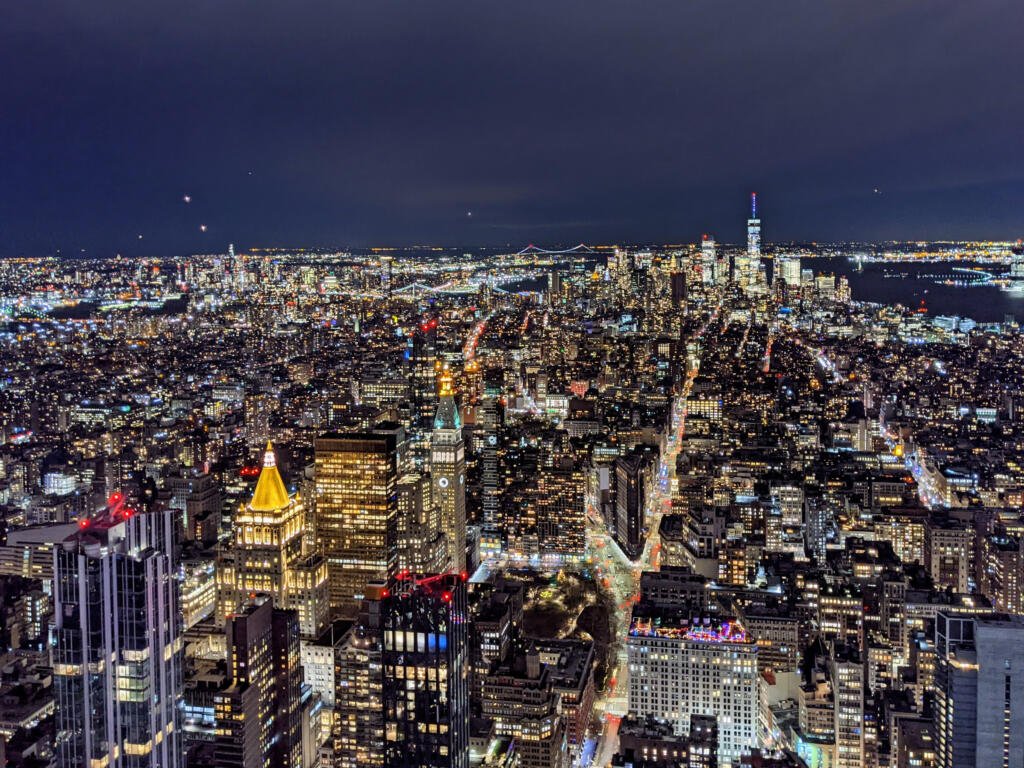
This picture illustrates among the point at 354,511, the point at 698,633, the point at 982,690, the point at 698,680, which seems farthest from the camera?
the point at 354,511

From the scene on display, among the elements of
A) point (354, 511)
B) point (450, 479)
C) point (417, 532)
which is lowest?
point (417, 532)

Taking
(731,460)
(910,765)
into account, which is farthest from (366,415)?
(910,765)

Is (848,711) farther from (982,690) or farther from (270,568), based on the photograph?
(270,568)

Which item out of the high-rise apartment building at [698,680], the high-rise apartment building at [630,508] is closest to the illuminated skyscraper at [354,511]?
the high-rise apartment building at [698,680]

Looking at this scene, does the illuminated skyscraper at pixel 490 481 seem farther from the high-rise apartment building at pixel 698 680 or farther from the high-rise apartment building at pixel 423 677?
the high-rise apartment building at pixel 423 677

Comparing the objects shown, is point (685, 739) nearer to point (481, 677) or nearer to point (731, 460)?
point (481, 677)

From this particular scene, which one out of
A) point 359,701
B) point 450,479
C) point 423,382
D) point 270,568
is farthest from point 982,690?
point 423,382
